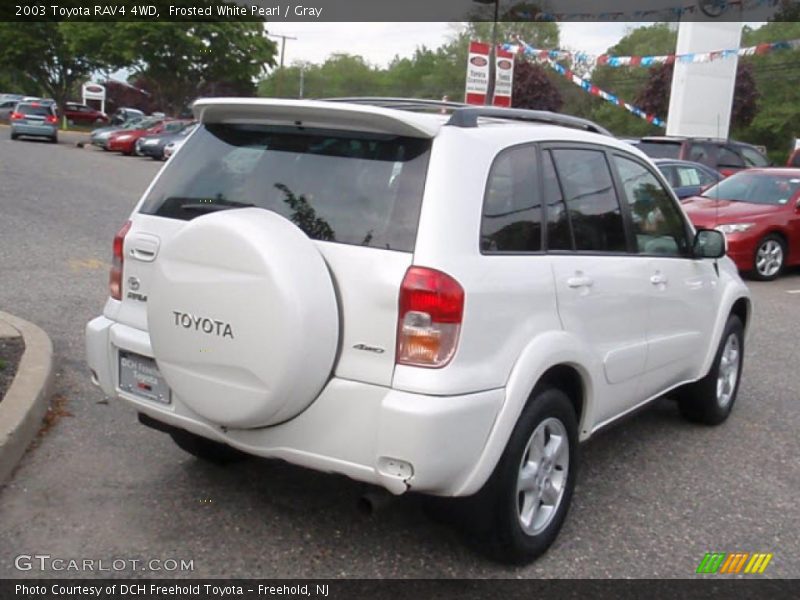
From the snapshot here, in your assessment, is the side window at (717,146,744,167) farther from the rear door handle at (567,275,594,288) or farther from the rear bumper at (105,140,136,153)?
the rear bumper at (105,140,136,153)

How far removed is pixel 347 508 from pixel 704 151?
15790mm

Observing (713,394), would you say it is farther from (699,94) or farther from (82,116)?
(82,116)

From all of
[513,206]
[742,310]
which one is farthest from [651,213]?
[742,310]

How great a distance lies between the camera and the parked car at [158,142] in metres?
29.4

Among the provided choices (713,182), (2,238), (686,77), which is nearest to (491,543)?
(2,238)

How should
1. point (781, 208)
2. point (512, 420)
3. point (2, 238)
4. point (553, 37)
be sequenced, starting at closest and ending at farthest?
1. point (512, 420)
2. point (2, 238)
3. point (781, 208)
4. point (553, 37)

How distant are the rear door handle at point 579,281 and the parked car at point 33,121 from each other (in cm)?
3352

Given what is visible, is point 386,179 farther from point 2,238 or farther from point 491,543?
point 2,238

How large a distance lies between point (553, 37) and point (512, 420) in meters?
62.6

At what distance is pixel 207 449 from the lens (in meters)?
4.29

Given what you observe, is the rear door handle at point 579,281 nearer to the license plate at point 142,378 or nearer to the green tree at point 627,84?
the license plate at point 142,378

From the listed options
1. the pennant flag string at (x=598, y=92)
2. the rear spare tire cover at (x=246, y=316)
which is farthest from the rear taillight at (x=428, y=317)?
the pennant flag string at (x=598, y=92)

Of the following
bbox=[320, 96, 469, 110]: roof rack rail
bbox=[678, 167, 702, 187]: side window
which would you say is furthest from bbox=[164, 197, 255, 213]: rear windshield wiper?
bbox=[678, 167, 702, 187]: side window

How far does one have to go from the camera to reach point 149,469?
432 centimetres
